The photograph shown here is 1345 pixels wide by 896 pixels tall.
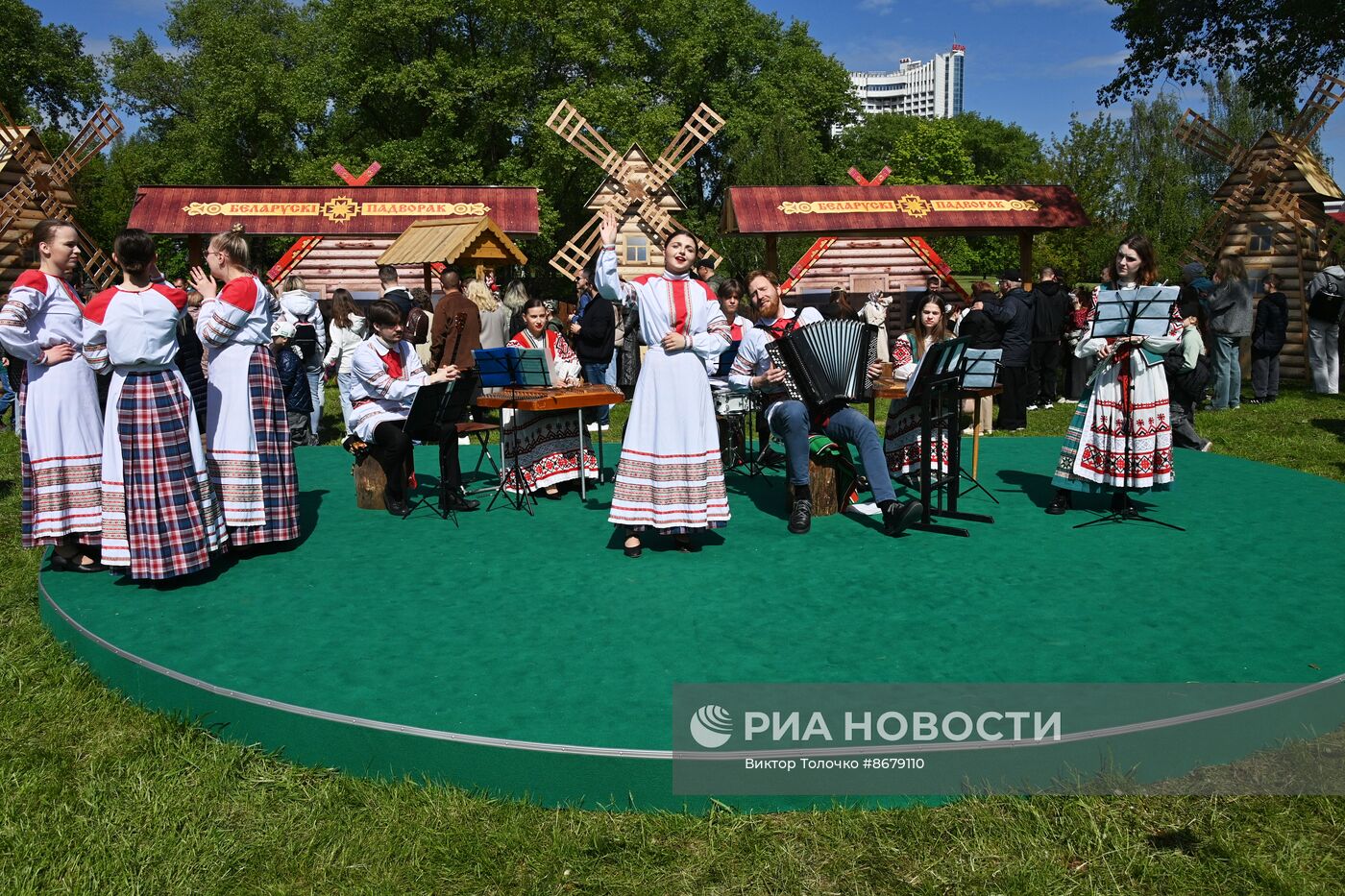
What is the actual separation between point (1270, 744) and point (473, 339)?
9112mm

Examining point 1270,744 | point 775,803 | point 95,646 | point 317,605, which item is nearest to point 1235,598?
point 1270,744

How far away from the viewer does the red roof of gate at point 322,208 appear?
1983cm

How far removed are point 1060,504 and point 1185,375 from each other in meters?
3.99

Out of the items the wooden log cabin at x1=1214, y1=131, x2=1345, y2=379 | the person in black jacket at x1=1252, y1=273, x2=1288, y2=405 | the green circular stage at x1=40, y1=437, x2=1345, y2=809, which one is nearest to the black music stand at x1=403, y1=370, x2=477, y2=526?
the green circular stage at x1=40, y1=437, x2=1345, y2=809

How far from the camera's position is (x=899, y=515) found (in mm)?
7035

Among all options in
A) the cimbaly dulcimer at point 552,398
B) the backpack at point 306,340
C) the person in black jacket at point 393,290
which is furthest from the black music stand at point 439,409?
the person in black jacket at point 393,290

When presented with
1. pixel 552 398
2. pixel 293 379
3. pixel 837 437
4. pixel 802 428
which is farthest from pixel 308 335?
pixel 837 437

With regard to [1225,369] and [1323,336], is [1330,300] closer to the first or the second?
[1323,336]

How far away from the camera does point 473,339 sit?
38.4 feet

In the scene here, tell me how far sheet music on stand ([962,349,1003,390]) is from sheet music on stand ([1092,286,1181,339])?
909 mm

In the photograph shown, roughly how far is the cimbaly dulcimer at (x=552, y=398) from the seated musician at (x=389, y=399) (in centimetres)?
46

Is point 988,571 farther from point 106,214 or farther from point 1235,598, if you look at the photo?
point 106,214

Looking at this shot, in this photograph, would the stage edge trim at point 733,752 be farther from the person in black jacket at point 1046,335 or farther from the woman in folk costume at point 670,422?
the person in black jacket at point 1046,335

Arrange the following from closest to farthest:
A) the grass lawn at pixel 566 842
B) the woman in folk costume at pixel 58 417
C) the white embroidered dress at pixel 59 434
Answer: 1. the grass lawn at pixel 566 842
2. the woman in folk costume at pixel 58 417
3. the white embroidered dress at pixel 59 434
